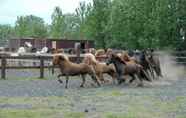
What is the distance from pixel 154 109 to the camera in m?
11.2

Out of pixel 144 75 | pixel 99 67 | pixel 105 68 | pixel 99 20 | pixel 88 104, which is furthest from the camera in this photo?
pixel 99 20

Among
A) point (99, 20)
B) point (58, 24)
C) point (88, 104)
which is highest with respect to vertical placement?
point (99, 20)

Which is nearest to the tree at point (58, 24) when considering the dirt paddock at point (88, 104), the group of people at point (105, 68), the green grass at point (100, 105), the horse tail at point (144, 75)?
the group of people at point (105, 68)

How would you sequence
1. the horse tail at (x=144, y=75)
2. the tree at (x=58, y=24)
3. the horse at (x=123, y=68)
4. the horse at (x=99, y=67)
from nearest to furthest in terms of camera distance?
the horse at (x=123, y=68), the horse at (x=99, y=67), the horse tail at (x=144, y=75), the tree at (x=58, y=24)

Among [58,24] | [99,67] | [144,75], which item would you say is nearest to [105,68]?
[99,67]

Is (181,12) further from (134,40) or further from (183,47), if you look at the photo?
(134,40)

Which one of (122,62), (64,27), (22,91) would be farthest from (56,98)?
(64,27)

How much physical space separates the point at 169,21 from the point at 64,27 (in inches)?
2190

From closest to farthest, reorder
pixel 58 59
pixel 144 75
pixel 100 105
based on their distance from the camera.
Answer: pixel 100 105, pixel 58 59, pixel 144 75

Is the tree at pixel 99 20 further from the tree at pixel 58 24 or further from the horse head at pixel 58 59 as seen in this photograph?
the horse head at pixel 58 59

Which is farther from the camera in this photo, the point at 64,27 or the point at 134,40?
the point at 64,27

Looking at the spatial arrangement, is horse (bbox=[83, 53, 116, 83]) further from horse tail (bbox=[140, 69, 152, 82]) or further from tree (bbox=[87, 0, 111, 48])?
tree (bbox=[87, 0, 111, 48])

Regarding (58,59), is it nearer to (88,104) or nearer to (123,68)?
(123,68)

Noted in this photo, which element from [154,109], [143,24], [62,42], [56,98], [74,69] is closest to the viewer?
[154,109]
